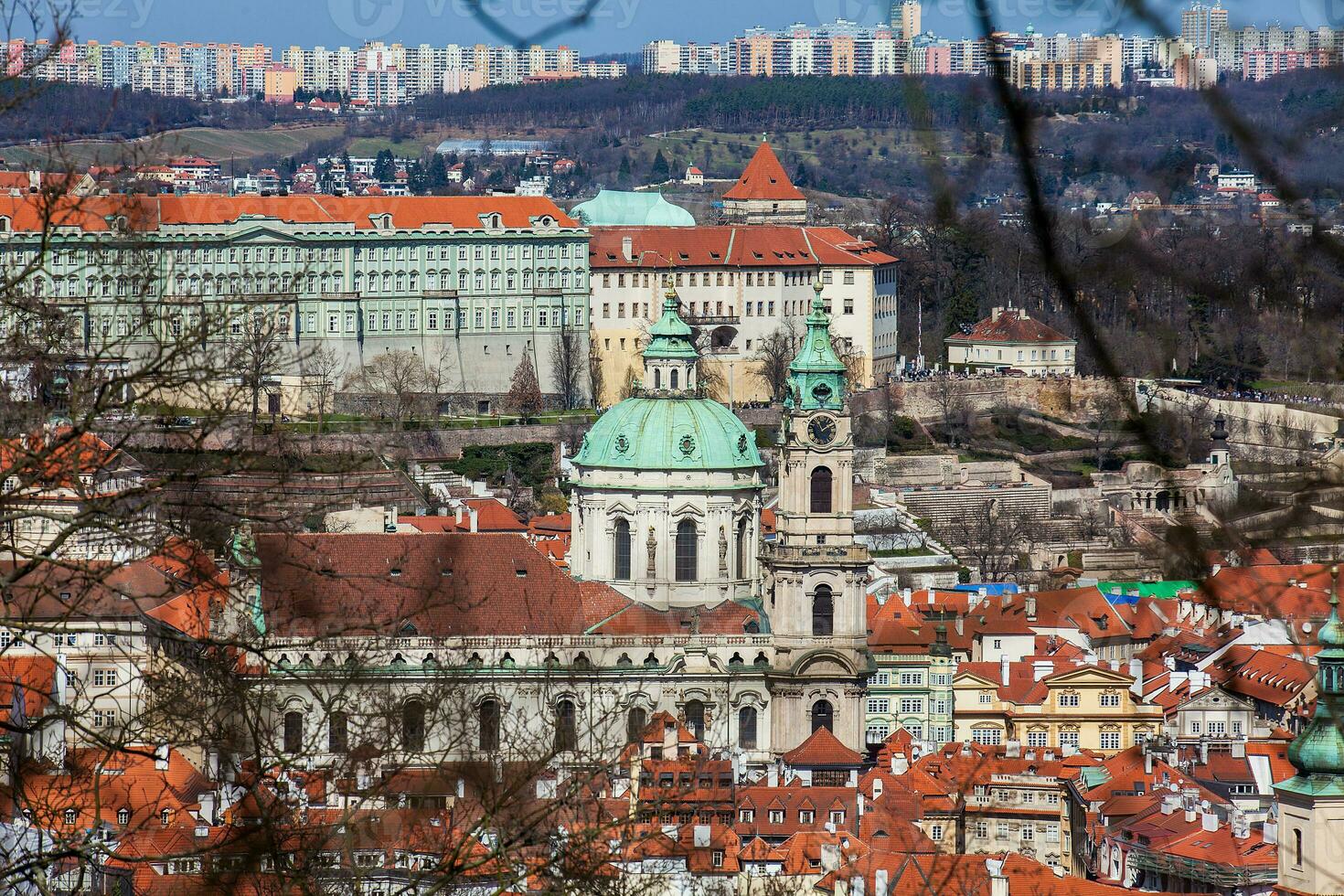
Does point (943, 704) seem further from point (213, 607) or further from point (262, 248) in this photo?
point (213, 607)

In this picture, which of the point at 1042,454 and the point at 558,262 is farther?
the point at 558,262

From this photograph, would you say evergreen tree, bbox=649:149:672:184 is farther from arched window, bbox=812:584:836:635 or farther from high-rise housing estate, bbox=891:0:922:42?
high-rise housing estate, bbox=891:0:922:42

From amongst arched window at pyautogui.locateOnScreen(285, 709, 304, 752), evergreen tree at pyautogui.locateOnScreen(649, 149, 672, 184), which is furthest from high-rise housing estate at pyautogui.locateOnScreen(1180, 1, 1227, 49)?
evergreen tree at pyautogui.locateOnScreen(649, 149, 672, 184)

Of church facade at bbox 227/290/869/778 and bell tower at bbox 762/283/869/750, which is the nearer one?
church facade at bbox 227/290/869/778

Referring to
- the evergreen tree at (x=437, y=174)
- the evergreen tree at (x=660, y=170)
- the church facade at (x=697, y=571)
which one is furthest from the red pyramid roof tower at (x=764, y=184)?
the church facade at (x=697, y=571)

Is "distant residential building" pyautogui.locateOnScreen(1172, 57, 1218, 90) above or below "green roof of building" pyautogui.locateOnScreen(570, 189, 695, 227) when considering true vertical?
below

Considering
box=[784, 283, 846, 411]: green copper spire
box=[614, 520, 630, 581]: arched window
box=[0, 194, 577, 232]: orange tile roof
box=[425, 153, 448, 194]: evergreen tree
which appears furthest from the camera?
box=[425, 153, 448, 194]: evergreen tree

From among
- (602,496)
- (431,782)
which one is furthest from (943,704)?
(431,782)
